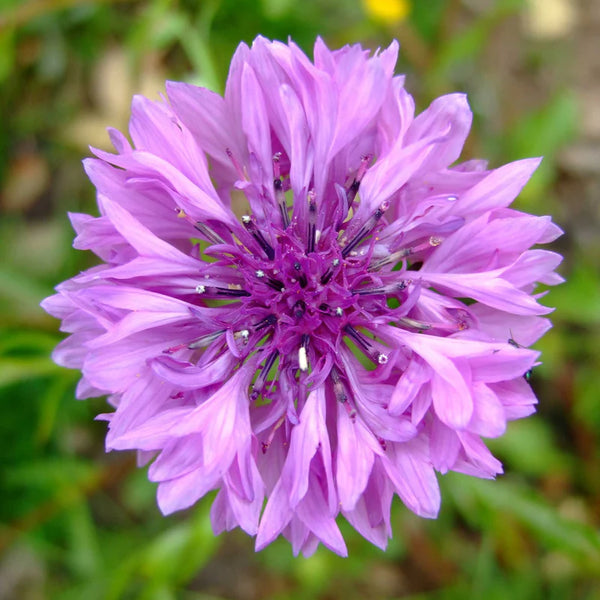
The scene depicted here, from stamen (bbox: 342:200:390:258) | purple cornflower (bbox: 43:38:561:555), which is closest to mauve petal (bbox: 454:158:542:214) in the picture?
purple cornflower (bbox: 43:38:561:555)


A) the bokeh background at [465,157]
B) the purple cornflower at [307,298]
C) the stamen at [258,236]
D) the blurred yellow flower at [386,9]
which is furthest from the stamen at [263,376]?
the blurred yellow flower at [386,9]

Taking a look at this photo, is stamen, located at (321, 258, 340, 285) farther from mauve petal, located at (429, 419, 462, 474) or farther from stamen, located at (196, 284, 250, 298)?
mauve petal, located at (429, 419, 462, 474)

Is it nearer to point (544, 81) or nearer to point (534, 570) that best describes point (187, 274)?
point (534, 570)

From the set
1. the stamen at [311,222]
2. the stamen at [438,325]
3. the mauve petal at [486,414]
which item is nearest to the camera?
the mauve petal at [486,414]

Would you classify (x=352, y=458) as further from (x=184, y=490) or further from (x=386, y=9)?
(x=386, y=9)

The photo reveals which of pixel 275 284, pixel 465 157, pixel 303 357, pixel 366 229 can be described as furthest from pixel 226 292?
pixel 465 157

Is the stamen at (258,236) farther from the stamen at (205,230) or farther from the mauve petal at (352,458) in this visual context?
the mauve petal at (352,458)

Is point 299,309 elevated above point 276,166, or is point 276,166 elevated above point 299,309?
point 276,166
